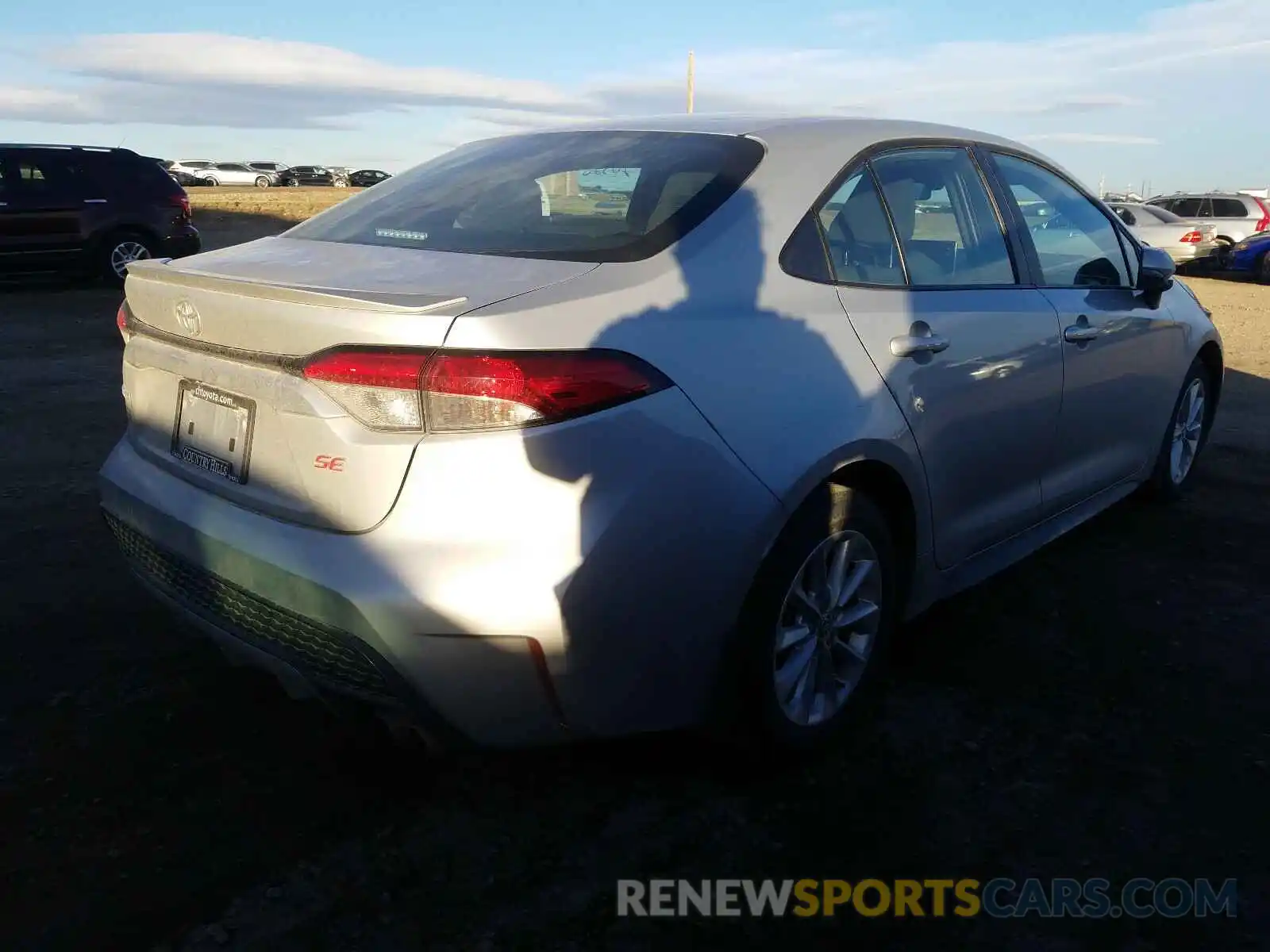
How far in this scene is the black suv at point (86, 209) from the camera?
12.5 m

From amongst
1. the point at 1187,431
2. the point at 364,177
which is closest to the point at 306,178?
the point at 364,177

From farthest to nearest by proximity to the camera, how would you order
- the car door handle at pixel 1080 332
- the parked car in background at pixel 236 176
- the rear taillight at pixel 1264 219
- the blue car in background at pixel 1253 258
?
the parked car in background at pixel 236 176 < the rear taillight at pixel 1264 219 < the blue car in background at pixel 1253 258 < the car door handle at pixel 1080 332

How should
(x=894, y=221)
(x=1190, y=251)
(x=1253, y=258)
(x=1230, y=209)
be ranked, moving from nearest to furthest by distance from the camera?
(x=894, y=221)
(x=1253, y=258)
(x=1190, y=251)
(x=1230, y=209)

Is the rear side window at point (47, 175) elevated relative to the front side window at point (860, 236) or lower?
elevated

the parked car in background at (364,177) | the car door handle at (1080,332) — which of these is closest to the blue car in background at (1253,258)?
the car door handle at (1080,332)

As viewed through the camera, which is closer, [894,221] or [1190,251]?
[894,221]

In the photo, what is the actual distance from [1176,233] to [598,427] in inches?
778

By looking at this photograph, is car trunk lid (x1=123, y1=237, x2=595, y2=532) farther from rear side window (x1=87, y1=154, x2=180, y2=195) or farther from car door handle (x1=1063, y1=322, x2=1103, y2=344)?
rear side window (x1=87, y1=154, x2=180, y2=195)

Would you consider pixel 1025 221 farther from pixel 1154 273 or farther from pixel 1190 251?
pixel 1190 251

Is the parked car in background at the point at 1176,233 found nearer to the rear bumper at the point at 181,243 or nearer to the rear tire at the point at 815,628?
the rear bumper at the point at 181,243

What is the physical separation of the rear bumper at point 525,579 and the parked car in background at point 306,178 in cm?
6040

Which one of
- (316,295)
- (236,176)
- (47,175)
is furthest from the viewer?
(236,176)

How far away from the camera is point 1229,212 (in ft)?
70.2

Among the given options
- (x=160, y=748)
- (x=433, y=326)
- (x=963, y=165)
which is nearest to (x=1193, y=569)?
(x=963, y=165)
